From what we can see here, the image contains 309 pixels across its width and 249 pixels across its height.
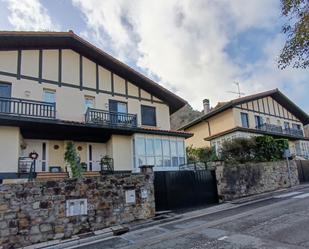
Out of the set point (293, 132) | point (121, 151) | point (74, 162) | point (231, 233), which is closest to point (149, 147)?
point (121, 151)

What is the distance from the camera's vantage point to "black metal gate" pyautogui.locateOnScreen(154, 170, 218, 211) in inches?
457

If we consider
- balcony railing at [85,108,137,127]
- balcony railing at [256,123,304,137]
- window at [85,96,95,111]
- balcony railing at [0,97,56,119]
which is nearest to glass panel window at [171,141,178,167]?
balcony railing at [85,108,137,127]

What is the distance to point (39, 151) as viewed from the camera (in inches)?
541

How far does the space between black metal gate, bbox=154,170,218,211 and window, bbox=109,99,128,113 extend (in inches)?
246

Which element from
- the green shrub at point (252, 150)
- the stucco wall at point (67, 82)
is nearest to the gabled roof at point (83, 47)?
the stucco wall at point (67, 82)

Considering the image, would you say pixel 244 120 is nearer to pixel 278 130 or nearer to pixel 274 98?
pixel 278 130

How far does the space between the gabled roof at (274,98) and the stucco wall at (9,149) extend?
1800cm

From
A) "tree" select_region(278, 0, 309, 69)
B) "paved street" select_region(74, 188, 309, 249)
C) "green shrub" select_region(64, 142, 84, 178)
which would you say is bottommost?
"paved street" select_region(74, 188, 309, 249)

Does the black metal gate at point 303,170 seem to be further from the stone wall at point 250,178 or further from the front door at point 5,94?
the front door at point 5,94

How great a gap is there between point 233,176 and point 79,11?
12.1 meters

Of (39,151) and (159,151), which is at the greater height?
(39,151)

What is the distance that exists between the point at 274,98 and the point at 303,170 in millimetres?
10488

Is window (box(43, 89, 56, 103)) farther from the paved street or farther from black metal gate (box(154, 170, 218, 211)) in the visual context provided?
the paved street

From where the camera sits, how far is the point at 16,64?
13.3 m
